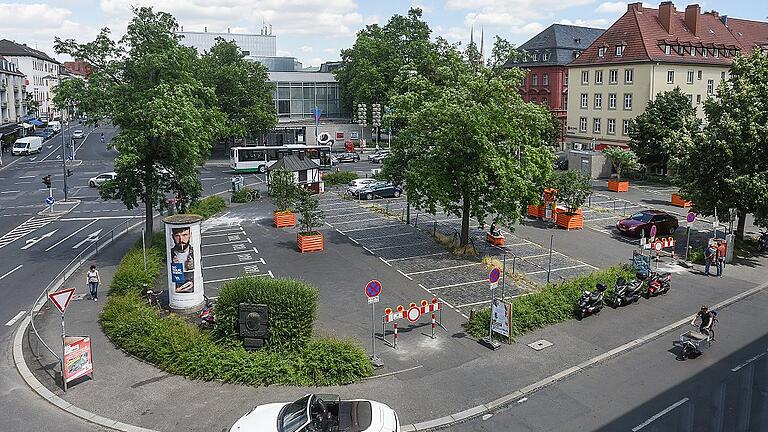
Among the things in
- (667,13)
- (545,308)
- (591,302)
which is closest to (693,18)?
(667,13)

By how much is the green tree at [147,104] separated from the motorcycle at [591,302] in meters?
15.7

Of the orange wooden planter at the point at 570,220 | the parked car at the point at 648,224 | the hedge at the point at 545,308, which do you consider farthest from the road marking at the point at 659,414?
the orange wooden planter at the point at 570,220

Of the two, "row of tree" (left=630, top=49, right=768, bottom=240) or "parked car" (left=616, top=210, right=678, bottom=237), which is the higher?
"row of tree" (left=630, top=49, right=768, bottom=240)

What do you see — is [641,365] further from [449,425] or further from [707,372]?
[449,425]

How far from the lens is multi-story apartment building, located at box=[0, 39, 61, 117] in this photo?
392 ft

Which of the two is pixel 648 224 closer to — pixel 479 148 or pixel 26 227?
pixel 479 148

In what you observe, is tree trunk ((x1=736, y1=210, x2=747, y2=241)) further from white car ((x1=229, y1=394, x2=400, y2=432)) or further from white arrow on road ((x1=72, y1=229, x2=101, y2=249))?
white arrow on road ((x1=72, y1=229, x2=101, y2=249))

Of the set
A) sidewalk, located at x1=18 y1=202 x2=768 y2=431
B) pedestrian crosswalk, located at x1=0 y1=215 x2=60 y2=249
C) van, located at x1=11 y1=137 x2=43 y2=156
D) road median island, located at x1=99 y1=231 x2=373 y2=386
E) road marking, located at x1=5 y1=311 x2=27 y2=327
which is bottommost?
sidewalk, located at x1=18 y1=202 x2=768 y2=431

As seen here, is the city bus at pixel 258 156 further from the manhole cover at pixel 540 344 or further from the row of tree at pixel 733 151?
the manhole cover at pixel 540 344

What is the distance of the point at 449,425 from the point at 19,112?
112m

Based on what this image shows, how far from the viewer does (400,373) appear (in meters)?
15.5

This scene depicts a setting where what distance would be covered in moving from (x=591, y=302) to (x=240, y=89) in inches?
2103

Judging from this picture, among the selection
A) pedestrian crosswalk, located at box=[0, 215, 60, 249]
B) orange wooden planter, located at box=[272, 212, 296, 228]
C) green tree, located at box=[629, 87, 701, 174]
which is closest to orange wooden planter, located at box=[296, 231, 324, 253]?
orange wooden planter, located at box=[272, 212, 296, 228]

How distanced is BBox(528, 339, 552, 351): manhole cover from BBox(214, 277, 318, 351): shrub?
239 inches
